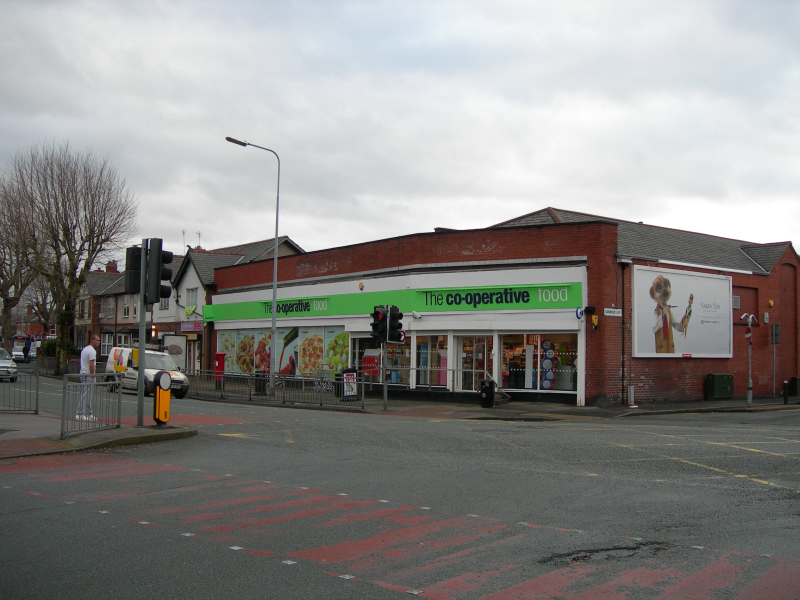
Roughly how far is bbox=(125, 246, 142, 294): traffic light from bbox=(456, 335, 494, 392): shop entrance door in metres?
14.1

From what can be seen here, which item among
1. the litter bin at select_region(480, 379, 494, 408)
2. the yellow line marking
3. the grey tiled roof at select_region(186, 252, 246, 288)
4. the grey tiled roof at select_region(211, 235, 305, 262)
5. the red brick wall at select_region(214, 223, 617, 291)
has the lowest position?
the yellow line marking

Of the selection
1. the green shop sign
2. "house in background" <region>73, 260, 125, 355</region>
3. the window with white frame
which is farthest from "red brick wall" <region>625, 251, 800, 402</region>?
the window with white frame

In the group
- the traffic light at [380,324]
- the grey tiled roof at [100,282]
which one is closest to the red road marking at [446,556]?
the traffic light at [380,324]

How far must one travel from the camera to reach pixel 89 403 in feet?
44.3

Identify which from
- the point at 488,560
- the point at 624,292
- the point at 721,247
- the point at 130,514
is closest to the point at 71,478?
the point at 130,514

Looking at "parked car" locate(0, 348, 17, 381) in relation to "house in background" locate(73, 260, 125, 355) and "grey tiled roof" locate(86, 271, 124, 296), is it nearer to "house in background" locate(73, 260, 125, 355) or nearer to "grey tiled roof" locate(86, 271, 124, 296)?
"house in background" locate(73, 260, 125, 355)

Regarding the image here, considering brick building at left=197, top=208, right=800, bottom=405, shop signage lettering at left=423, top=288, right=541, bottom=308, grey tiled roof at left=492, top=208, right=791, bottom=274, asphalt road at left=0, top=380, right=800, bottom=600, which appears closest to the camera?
asphalt road at left=0, top=380, right=800, bottom=600

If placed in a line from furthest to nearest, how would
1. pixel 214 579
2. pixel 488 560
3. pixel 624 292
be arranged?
pixel 624 292 < pixel 488 560 < pixel 214 579

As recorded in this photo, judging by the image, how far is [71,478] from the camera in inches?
378

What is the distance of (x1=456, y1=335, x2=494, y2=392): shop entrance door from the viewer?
25.5 m

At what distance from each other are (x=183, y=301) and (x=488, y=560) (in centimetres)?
4214

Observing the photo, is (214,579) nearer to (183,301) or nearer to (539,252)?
(539,252)

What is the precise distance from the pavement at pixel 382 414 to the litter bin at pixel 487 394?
29 centimetres

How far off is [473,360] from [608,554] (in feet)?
65.1
